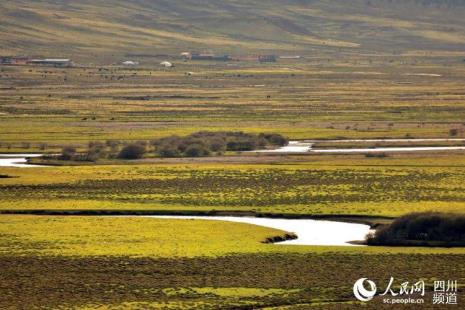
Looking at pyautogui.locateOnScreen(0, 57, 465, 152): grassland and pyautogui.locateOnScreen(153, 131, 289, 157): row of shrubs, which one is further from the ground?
pyautogui.locateOnScreen(0, 57, 465, 152): grassland

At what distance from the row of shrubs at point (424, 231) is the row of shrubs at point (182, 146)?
33.9 metres

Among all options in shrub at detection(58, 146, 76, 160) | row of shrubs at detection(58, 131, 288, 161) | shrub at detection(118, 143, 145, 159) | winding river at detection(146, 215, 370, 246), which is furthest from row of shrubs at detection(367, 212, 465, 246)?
shrub at detection(58, 146, 76, 160)

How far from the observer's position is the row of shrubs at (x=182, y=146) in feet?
279

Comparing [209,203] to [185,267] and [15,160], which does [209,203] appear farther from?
[15,160]

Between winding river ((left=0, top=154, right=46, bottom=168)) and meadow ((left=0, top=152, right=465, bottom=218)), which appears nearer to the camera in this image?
meadow ((left=0, top=152, right=465, bottom=218))

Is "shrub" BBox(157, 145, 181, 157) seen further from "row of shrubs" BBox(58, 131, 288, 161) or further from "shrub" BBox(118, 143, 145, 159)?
"shrub" BBox(118, 143, 145, 159)

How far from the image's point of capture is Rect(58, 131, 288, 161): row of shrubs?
279 feet

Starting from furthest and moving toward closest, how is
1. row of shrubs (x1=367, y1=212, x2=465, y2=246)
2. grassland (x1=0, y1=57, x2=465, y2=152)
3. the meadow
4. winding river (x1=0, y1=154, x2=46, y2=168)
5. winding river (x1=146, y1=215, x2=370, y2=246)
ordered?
grassland (x1=0, y1=57, x2=465, y2=152)
winding river (x1=0, y1=154, x2=46, y2=168)
the meadow
winding river (x1=146, y1=215, x2=370, y2=246)
row of shrubs (x1=367, y1=212, x2=465, y2=246)

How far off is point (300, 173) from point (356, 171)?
3.28 m

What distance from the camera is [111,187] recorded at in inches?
2721

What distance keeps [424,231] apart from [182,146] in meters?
37.0

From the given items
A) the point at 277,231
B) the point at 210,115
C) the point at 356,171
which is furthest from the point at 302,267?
the point at 210,115

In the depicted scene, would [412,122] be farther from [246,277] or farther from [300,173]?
[246,277]

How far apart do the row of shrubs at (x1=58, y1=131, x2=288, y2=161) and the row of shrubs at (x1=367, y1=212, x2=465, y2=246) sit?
33861 mm
